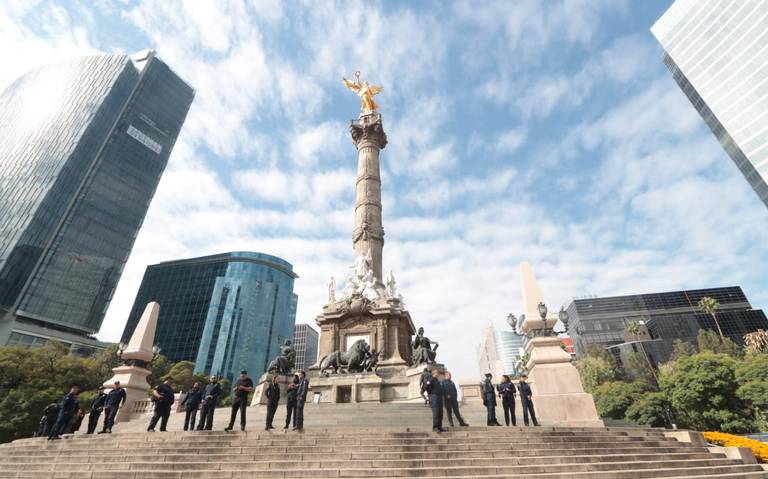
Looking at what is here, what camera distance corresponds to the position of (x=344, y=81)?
30812 mm

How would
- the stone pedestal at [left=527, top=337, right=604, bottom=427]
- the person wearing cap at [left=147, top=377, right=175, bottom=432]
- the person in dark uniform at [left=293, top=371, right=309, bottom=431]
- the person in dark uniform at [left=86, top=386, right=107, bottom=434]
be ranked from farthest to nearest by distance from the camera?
the person in dark uniform at [left=86, top=386, right=107, bottom=434]
the stone pedestal at [left=527, top=337, right=604, bottom=427]
the person wearing cap at [left=147, top=377, right=175, bottom=432]
the person in dark uniform at [left=293, top=371, right=309, bottom=431]

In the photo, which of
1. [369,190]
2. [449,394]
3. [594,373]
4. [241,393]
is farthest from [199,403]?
[594,373]

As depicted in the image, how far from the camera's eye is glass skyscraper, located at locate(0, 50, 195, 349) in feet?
170

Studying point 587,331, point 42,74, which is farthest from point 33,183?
point 587,331

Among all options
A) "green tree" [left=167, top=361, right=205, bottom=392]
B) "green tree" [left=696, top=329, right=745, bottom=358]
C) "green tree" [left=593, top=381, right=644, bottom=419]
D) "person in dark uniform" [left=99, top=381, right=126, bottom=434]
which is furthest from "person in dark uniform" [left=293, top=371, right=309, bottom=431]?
"green tree" [left=696, top=329, right=745, bottom=358]

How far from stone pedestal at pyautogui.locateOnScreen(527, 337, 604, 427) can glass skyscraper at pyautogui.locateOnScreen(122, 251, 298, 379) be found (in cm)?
6714

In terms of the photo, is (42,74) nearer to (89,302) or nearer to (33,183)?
(33,183)

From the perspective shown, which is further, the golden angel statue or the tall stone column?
the golden angel statue

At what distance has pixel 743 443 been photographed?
948 cm

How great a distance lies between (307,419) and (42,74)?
319 feet

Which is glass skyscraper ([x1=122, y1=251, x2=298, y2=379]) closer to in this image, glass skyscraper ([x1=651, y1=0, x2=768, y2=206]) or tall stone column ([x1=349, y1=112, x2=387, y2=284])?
tall stone column ([x1=349, y1=112, x2=387, y2=284])

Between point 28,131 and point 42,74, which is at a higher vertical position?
point 42,74

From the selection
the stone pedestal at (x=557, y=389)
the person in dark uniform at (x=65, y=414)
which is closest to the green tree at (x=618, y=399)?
the stone pedestal at (x=557, y=389)

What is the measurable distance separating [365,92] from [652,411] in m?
34.6
